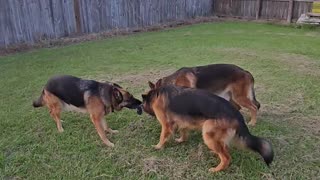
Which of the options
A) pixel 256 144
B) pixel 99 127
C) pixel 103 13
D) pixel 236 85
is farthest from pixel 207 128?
pixel 103 13

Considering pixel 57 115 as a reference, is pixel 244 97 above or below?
above

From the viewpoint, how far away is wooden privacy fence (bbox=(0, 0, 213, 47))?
9680 mm

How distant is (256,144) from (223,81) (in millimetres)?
1331

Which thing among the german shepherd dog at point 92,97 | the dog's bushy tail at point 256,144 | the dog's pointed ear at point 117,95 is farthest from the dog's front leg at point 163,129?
the dog's bushy tail at point 256,144

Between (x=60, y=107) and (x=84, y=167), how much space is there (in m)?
1.01

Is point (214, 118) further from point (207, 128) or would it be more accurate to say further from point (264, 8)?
point (264, 8)

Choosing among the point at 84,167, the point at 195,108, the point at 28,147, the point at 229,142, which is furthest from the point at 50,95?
the point at 229,142

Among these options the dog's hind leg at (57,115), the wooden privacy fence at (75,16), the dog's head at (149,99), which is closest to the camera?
the dog's head at (149,99)

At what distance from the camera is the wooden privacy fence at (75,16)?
9.68 meters

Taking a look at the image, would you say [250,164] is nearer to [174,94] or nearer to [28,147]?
[174,94]

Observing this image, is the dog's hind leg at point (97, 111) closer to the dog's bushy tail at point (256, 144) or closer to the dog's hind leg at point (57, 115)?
the dog's hind leg at point (57, 115)

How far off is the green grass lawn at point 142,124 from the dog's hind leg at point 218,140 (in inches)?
4.5

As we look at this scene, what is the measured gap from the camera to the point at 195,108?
3285 mm

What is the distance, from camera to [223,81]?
13.9 ft
